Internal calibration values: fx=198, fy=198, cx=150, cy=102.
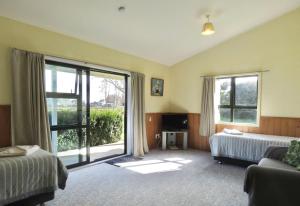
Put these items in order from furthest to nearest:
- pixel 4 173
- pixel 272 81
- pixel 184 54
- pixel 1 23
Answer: pixel 184 54 → pixel 272 81 → pixel 1 23 → pixel 4 173

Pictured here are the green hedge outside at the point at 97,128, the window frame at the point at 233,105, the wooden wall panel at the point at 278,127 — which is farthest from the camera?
the window frame at the point at 233,105

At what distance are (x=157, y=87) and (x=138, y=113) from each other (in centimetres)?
110

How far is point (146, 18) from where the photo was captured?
3.38 meters

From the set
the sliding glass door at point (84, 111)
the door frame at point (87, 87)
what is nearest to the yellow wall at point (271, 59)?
the door frame at point (87, 87)

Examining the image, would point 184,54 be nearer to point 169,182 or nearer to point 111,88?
point 111,88

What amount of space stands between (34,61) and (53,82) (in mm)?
499

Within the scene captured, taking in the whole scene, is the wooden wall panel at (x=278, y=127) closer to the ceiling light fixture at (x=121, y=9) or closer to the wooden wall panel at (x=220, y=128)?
the wooden wall panel at (x=220, y=128)

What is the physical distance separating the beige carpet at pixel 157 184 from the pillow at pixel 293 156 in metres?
0.73

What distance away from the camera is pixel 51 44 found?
3152 mm

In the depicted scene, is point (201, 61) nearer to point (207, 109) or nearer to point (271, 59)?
point (207, 109)

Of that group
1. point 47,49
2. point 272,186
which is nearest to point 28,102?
point 47,49

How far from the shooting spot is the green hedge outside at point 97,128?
349 cm

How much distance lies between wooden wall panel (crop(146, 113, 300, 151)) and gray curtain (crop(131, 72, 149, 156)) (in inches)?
17.0

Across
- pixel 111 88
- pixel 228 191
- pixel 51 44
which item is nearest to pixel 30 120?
pixel 51 44
